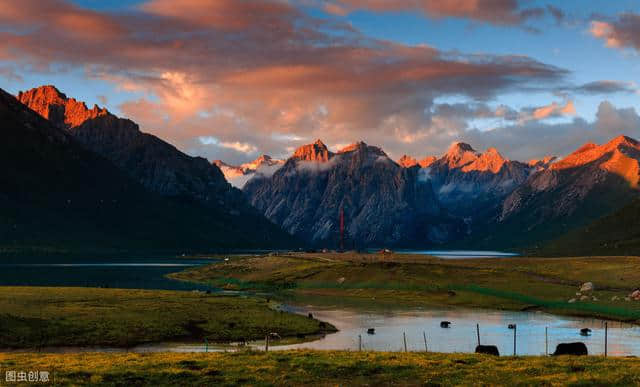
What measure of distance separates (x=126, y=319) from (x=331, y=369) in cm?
5247

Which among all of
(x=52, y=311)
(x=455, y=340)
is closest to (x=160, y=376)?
(x=455, y=340)

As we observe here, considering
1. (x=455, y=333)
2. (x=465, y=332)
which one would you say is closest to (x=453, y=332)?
(x=455, y=333)

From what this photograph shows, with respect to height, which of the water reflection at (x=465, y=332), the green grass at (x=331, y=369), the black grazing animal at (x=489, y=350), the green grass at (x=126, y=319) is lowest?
the water reflection at (x=465, y=332)

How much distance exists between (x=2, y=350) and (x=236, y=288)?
118 metres

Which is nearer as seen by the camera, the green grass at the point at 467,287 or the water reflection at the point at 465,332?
the water reflection at the point at 465,332

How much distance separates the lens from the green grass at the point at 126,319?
3236 inches

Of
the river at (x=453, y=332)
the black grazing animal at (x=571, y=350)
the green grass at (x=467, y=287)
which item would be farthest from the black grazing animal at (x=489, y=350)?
the green grass at (x=467, y=287)

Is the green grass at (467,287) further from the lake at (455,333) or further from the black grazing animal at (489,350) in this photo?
the black grazing animal at (489,350)

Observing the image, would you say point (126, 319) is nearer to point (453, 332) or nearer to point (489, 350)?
point (453, 332)

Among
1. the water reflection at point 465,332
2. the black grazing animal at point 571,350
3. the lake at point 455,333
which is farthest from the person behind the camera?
the water reflection at point 465,332

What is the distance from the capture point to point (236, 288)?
189 meters

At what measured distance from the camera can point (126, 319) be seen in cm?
9688

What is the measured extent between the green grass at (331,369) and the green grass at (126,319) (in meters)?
22.1

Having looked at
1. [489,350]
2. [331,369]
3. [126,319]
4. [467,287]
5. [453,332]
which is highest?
[331,369]
